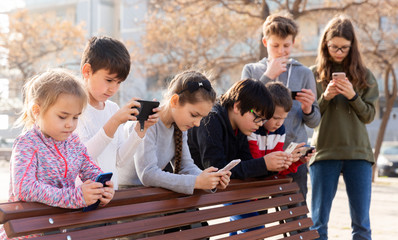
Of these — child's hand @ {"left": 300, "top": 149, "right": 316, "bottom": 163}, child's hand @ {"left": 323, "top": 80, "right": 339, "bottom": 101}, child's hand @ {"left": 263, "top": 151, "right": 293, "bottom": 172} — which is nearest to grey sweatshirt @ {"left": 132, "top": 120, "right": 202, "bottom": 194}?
child's hand @ {"left": 263, "top": 151, "right": 293, "bottom": 172}

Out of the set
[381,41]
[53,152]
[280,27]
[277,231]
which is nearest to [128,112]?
[53,152]

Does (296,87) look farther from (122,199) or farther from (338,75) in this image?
(122,199)

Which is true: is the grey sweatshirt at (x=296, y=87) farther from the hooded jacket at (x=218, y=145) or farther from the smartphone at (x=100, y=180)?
the smartphone at (x=100, y=180)

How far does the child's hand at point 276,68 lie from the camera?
156 inches

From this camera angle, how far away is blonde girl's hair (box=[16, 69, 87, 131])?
2340 mm

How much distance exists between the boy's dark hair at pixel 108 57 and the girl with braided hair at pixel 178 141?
0.94 feet

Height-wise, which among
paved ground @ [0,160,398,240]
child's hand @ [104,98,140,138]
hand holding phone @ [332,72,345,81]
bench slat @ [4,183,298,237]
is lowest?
paved ground @ [0,160,398,240]

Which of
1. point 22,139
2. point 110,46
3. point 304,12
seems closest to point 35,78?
point 22,139

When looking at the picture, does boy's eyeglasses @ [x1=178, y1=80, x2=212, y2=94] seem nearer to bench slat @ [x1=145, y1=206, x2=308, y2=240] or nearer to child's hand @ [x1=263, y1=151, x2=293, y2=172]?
child's hand @ [x1=263, y1=151, x2=293, y2=172]

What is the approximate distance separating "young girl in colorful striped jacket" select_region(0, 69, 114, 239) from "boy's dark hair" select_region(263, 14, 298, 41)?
1.98 m

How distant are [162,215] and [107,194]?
0.52 m

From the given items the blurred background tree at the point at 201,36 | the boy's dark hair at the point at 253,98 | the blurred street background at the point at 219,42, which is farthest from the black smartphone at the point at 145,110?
the blurred background tree at the point at 201,36

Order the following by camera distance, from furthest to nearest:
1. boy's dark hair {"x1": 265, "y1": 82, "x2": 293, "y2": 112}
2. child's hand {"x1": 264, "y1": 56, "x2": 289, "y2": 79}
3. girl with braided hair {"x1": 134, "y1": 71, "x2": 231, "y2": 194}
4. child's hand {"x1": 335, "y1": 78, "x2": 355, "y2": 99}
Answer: child's hand {"x1": 335, "y1": 78, "x2": 355, "y2": 99} → child's hand {"x1": 264, "y1": 56, "x2": 289, "y2": 79} → boy's dark hair {"x1": 265, "y1": 82, "x2": 293, "y2": 112} → girl with braided hair {"x1": 134, "y1": 71, "x2": 231, "y2": 194}

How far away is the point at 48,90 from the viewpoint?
92.2 inches
